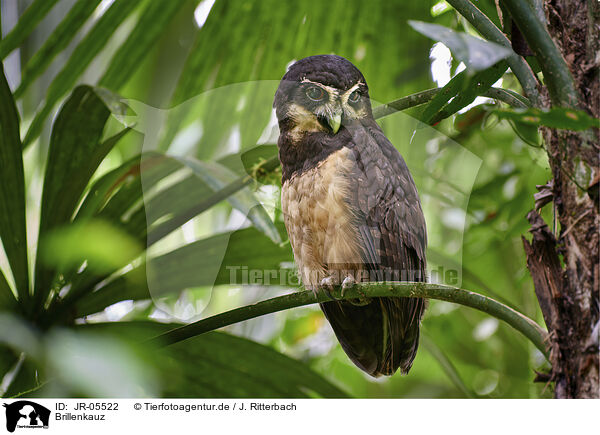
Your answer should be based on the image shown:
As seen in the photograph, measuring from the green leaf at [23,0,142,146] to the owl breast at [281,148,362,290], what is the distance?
0.41 meters

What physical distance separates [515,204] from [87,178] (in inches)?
26.9

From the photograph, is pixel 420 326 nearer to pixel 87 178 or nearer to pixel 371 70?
pixel 371 70

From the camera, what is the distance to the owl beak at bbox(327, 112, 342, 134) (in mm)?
743

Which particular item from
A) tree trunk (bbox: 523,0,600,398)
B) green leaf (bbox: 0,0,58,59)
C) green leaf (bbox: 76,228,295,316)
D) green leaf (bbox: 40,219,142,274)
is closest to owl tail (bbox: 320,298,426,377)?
green leaf (bbox: 76,228,295,316)

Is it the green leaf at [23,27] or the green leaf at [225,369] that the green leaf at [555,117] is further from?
the green leaf at [23,27]

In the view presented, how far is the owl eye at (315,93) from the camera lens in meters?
0.74

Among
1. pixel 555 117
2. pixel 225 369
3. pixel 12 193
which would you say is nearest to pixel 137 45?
pixel 12 193

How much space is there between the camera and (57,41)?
2.99 ft

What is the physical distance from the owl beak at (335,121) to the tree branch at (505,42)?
0.67ft

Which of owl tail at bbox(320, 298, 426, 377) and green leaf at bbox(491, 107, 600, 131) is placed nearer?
green leaf at bbox(491, 107, 600, 131)

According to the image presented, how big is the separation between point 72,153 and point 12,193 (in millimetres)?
110

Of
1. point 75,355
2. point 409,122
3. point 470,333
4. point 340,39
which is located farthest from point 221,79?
point 470,333
